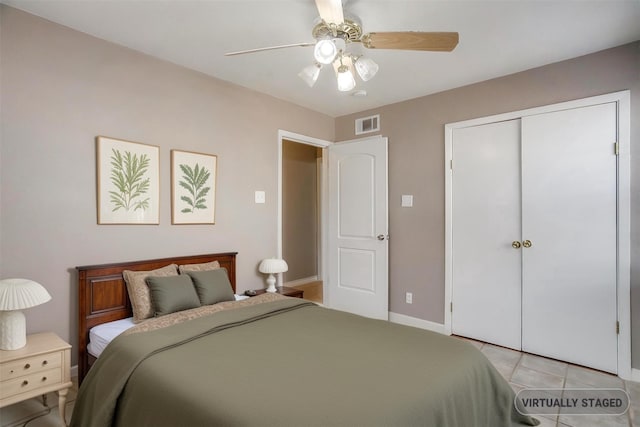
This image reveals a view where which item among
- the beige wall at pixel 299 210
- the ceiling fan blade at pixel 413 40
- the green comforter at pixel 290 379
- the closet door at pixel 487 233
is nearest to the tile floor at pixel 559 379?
the closet door at pixel 487 233

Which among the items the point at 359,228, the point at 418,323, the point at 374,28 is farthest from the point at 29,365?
the point at 418,323

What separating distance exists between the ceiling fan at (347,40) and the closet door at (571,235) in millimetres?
1714

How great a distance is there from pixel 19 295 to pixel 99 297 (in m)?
0.59

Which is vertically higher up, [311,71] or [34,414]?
[311,71]

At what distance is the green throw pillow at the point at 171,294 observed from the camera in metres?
2.36

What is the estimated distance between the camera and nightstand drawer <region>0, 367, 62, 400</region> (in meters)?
1.80

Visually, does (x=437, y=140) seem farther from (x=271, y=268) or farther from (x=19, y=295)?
(x=19, y=295)

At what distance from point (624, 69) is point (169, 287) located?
150 inches

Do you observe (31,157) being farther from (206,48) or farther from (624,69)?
(624,69)

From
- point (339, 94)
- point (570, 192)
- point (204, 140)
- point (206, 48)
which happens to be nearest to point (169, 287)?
point (204, 140)

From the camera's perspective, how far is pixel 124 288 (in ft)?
8.33

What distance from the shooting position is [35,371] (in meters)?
1.89

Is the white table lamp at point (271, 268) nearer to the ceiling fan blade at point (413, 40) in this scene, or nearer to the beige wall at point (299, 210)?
the beige wall at point (299, 210)
